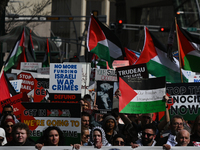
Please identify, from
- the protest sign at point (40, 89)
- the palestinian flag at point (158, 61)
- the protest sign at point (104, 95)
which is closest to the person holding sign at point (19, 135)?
the protest sign at point (104, 95)

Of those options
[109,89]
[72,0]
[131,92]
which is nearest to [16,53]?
[109,89]

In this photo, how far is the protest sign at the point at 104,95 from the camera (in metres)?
9.53

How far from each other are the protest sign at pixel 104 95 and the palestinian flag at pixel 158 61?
104cm

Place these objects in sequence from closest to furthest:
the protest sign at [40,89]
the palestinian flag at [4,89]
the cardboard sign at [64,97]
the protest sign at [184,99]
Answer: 1. the protest sign at [184,99]
2. the cardboard sign at [64,97]
3. the palestinian flag at [4,89]
4. the protest sign at [40,89]

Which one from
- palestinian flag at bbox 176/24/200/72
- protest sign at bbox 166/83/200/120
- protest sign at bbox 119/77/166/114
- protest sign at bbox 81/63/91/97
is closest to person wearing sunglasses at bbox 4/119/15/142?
protest sign at bbox 119/77/166/114

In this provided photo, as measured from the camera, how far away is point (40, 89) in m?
10.2

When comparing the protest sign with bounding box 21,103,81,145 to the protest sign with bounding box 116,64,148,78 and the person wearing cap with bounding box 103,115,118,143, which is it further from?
the protest sign with bounding box 116,64,148,78

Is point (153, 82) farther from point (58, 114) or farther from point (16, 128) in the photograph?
point (16, 128)

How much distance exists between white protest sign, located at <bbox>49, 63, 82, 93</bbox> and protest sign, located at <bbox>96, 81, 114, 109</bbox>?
100cm

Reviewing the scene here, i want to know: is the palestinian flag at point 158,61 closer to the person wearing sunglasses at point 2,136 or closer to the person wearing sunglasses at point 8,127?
the person wearing sunglasses at point 8,127

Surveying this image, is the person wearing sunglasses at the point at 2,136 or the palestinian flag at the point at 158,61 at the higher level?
the palestinian flag at the point at 158,61

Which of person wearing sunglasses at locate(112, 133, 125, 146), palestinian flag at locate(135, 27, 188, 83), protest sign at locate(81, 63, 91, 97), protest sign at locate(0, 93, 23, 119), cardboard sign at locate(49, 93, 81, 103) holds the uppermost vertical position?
palestinian flag at locate(135, 27, 188, 83)

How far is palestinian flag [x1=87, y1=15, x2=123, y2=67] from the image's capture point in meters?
11.4

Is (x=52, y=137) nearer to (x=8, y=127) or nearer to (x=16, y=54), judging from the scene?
(x=8, y=127)
